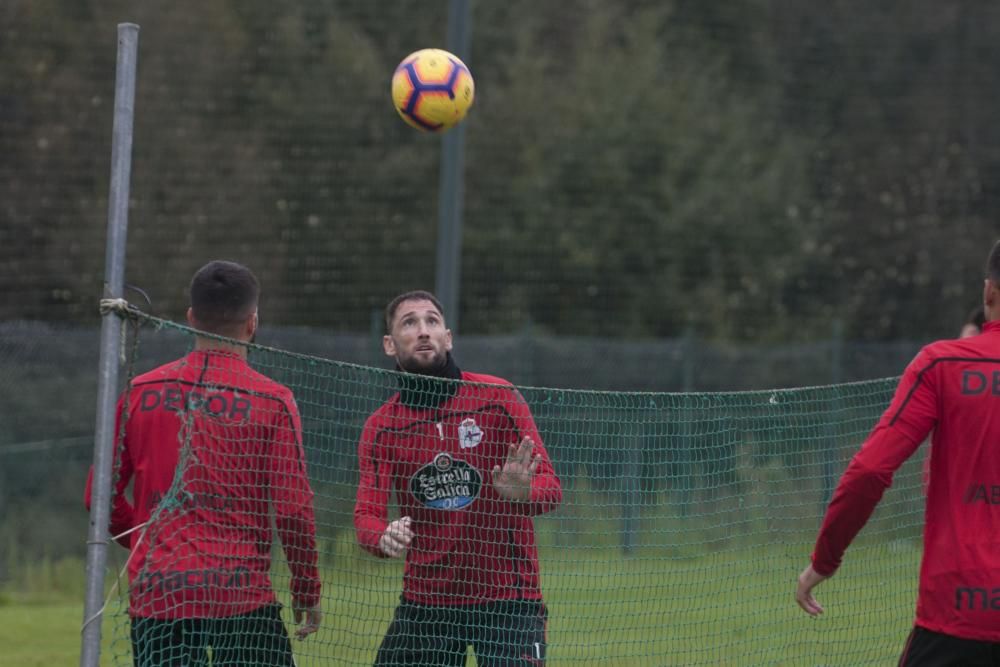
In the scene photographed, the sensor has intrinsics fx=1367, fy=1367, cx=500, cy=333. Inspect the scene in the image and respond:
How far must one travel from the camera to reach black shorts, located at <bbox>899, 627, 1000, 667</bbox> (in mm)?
3889

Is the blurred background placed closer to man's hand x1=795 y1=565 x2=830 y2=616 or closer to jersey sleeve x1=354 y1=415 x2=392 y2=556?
jersey sleeve x1=354 y1=415 x2=392 y2=556

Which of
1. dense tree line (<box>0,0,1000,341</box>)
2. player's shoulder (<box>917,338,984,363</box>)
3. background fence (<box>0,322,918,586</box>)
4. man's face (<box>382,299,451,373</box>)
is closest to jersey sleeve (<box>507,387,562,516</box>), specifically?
A: man's face (<box>382,299,451,373</box>)

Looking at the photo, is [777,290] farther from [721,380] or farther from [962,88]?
[721,380]

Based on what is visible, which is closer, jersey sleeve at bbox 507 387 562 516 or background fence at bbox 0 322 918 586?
jersey sleeve at bbox 507 387 562 516

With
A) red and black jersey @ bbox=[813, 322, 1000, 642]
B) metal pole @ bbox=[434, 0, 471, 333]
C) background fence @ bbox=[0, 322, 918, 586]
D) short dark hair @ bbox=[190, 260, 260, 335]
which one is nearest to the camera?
red and black jersey @ bbox=[813, 322, 1000, 642]

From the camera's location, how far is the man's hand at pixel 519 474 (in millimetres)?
4367

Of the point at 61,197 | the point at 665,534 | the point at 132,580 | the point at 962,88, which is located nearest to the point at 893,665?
the point at 665,534

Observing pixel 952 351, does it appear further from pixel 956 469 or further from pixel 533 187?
pixel 533 187

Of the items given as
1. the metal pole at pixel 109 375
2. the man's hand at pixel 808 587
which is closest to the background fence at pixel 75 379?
the metal pole at pixel 109 375

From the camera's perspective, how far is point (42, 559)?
10.3 m

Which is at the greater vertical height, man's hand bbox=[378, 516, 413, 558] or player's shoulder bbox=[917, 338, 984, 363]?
player's shoulder bbox=[917, 338, 984, 363]

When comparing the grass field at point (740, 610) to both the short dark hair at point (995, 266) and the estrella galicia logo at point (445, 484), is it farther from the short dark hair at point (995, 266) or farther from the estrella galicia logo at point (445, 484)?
the short dark hair at point (995, 266)

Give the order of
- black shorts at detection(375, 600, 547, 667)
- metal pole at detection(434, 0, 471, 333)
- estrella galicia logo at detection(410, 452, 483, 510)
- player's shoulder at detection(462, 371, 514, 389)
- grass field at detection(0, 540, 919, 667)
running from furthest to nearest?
metal pole at detection(434, 0, 471, 333), grass field at detection(0, 540, 919, 667), player's shoulder at detection(462, 371, 514, 389), estrella galicia logo at detection(410, 452, 483, 510), black shorts at detection(375, 600, 547, 667)

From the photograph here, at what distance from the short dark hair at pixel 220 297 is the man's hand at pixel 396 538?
32.1 inches
